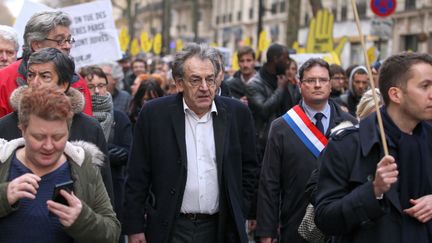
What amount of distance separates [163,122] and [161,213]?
60 centimetres

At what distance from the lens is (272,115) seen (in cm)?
796

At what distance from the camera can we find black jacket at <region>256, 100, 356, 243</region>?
531 centimetres

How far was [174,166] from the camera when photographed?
483cm

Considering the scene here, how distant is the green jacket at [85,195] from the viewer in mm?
3137

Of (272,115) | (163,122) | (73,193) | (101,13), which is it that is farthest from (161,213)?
(101,13)

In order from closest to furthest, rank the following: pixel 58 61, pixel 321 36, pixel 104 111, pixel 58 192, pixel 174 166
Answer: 1. pixel 58 192
2. pixel 58 61
3. pixel 174 166
4. pixel 104 111
5. pixel 321 36

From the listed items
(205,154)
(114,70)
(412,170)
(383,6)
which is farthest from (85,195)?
(383,6)

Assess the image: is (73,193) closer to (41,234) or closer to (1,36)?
(41,234)

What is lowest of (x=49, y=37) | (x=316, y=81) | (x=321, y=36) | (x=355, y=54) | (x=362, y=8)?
(x=355, y=54)

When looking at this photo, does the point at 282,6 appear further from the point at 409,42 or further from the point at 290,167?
the point at 290,167

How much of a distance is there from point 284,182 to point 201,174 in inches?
35.7

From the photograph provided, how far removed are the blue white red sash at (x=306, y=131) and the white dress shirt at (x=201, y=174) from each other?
2.75ft

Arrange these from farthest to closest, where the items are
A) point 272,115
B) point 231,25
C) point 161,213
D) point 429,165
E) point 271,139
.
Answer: point 231,25, point 272,115, point 271,139, point 161,213, point 429,165

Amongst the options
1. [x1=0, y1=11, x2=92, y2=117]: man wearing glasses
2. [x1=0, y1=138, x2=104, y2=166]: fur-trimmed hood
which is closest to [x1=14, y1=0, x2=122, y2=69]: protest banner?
[x1=0, y1=11, x2=92, y2=117]: man wearing glasses
